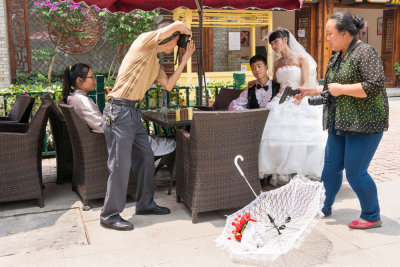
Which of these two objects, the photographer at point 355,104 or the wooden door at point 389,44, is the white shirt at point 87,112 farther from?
the wooden door at point 389,44

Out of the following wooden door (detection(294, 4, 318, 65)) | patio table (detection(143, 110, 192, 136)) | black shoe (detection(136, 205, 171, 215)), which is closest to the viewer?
black shoe (detection(136, 205, 171, 215))

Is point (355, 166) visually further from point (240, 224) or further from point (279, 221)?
point (240, 224)

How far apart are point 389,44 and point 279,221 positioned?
563 inches

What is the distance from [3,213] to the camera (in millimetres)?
3799

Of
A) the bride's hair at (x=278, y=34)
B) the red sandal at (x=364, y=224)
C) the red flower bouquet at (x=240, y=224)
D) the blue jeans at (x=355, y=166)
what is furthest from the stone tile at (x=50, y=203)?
the bride's hair at (x=278, y=34)

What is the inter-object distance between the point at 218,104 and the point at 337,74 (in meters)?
2.37

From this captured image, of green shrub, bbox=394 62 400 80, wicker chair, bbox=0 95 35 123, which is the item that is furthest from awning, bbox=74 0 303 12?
green shrub, bbox=394 62 400 80

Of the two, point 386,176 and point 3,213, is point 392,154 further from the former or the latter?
point 3,213

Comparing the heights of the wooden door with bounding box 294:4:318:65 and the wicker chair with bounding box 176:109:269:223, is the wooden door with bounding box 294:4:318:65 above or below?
above

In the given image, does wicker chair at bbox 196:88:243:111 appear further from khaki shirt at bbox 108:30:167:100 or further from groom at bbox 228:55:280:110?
khaki shirt at bbox 108:30:167:100

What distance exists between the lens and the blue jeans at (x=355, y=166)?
10.4 feet

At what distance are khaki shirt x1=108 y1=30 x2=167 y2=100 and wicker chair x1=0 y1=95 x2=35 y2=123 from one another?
176cm

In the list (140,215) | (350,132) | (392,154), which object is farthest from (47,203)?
(392,154)

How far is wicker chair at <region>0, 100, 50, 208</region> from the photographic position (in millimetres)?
3743
